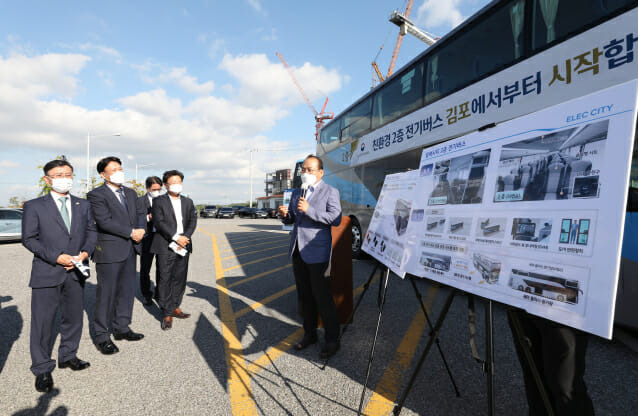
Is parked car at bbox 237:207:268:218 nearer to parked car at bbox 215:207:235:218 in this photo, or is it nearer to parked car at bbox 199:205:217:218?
parked car at bbox 215:207:235:218

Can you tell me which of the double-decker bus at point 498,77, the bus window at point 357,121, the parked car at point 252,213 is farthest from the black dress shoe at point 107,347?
the parked car at point 252,213

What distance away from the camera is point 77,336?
264cm

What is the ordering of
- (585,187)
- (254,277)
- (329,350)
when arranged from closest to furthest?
(585,187), (329,350), (254,277)

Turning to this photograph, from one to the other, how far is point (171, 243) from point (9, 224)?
12.0 m

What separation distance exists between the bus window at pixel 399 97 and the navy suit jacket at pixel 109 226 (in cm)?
510

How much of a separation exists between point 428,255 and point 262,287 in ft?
12.4

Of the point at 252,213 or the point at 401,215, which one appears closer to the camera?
the point at 401,215

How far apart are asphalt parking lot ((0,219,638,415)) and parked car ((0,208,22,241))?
9736mm

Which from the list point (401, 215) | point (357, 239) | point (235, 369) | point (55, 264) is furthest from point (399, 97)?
point (55, 264)

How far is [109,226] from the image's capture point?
301cm

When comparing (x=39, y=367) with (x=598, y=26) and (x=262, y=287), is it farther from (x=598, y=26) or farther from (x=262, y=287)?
(x=598, y=26)

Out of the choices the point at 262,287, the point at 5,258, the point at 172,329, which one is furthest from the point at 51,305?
the point at 5,258

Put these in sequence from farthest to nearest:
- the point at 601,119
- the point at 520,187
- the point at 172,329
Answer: the point at 172,329 → the point at 520,187 → the point at 601,119

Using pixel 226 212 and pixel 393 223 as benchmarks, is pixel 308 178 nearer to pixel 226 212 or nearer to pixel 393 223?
pixel 393 223
